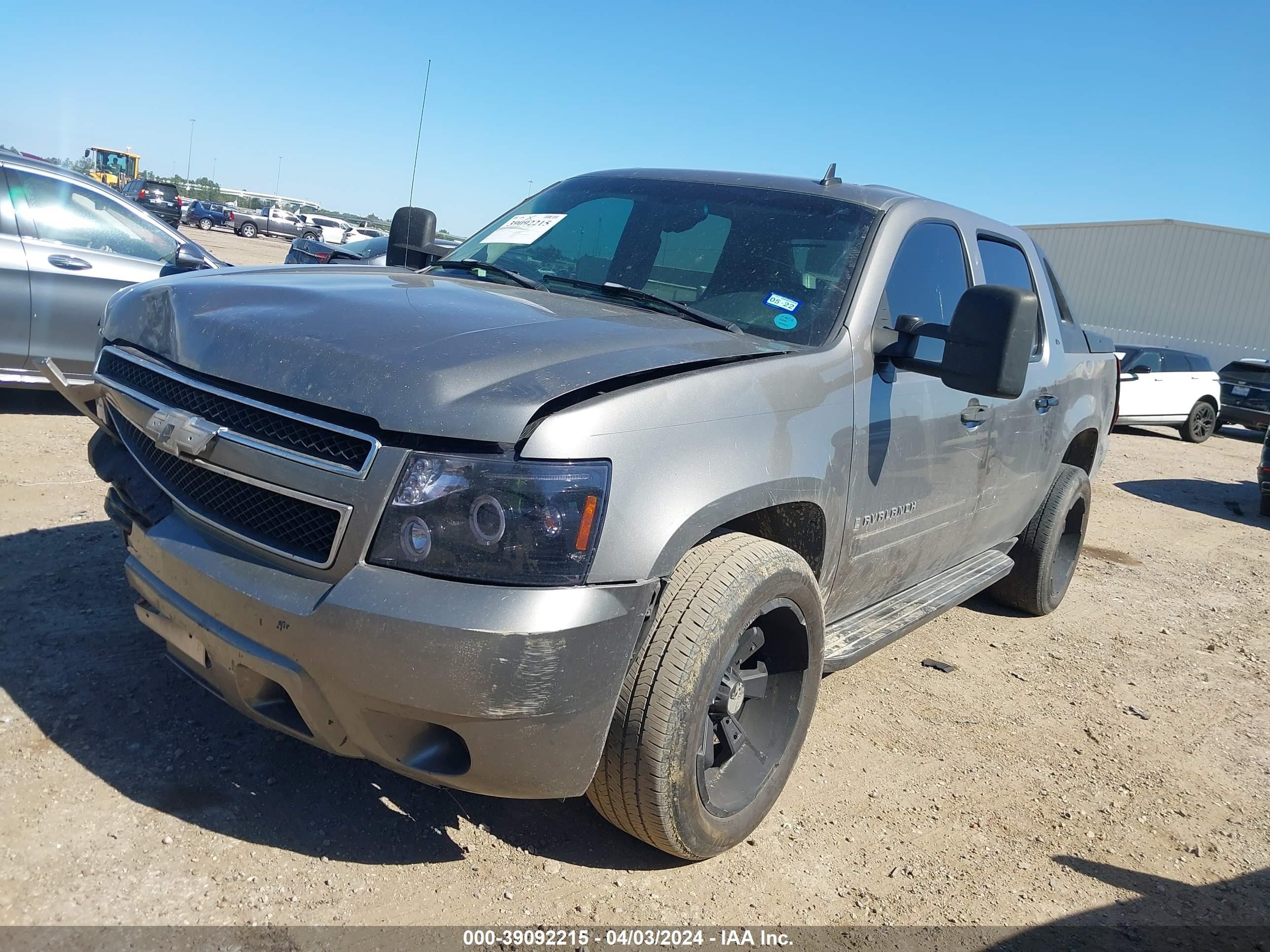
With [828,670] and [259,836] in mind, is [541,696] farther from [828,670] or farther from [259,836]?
[828,670]

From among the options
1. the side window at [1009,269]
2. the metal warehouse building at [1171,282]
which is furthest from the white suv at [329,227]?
the side window at [1009,269]

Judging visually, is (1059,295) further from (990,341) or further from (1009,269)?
(990,341)

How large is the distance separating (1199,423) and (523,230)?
16567mm

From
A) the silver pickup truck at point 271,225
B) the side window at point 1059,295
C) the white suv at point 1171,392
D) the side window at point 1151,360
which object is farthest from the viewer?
the silver pickup truck at point 271,225

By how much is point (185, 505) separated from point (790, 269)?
199 centimetres

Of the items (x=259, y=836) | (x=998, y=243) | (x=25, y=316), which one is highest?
(x=998, y=243)

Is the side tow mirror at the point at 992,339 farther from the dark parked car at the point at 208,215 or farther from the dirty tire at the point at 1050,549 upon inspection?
the dark parked car at the point at 208,215

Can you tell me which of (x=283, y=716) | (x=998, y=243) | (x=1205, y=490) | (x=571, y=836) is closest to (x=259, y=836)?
(x=283, y=716)

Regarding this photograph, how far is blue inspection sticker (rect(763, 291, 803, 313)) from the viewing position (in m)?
3.09

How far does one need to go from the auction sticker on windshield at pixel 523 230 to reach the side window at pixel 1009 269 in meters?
1.83

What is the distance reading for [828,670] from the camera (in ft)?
10.2

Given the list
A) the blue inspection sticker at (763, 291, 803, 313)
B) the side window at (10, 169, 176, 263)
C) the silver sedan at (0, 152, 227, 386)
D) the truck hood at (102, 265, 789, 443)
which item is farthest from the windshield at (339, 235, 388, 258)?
the blue inspection sticker at (763, 291, 803, 313)

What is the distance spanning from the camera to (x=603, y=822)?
9.43ft

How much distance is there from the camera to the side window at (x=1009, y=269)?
418cm
